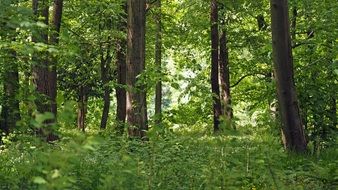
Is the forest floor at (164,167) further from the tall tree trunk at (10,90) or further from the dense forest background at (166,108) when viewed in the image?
the tall tree trunk at (10,90)

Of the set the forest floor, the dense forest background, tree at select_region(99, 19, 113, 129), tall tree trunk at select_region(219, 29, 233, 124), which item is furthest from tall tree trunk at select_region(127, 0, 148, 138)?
tall tree trunk at select_region(219, 29, 233, 124)

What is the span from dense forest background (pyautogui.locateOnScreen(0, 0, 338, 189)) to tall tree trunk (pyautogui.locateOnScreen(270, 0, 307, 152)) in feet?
0.06

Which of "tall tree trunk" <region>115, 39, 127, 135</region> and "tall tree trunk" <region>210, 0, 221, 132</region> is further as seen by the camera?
"tall tree trunk" <region>210, 0, 221, 132</region>

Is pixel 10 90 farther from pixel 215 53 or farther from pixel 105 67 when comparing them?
pixel 105 67

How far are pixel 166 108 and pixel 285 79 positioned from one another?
5227 millimetres

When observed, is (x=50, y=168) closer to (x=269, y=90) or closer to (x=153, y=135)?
(x=153, y=135)

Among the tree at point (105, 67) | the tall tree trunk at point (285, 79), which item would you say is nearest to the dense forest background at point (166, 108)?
the tall tree trunk at point (285, 79)

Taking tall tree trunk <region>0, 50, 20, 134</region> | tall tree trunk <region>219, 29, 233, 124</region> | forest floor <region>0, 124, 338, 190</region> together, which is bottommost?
forest floor <region>0, 124, 338, 190</region>

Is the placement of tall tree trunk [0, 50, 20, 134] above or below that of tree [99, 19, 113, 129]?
below

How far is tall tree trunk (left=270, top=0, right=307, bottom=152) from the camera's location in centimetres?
931

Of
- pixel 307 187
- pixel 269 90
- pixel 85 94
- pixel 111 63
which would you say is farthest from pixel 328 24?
pixel 85 94

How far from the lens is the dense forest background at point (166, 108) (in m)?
5.15

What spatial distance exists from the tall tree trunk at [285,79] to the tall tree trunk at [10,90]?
4876 millimetres

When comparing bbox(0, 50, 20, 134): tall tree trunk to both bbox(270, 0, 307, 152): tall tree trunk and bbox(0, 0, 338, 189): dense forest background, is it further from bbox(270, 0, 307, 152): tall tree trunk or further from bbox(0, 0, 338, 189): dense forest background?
bbox(270, 0, 307, 152): tall tree trunk
